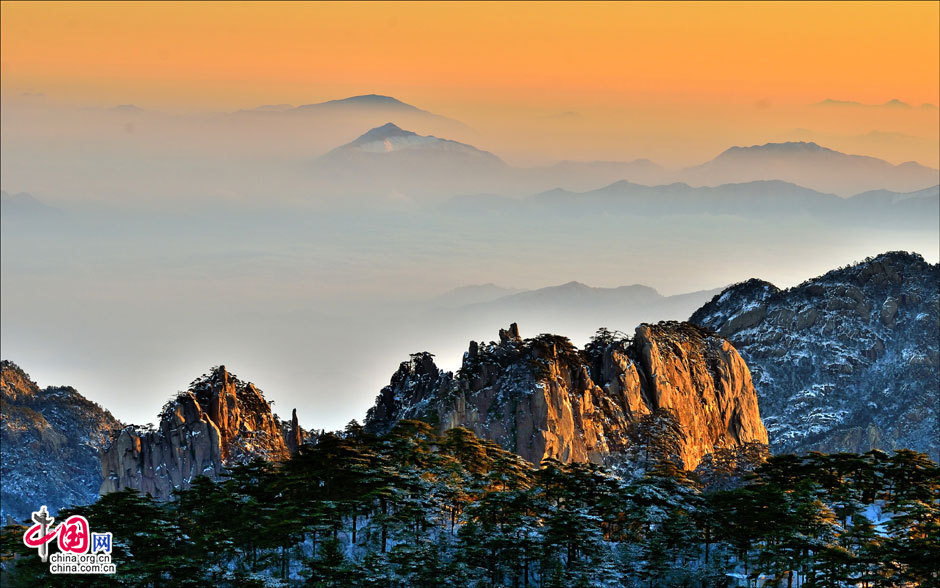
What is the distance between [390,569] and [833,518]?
168 feet

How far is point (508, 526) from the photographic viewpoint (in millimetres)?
179750

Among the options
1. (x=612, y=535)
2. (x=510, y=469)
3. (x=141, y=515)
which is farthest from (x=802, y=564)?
(x=141, y=515)

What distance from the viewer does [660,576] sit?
175250 mm

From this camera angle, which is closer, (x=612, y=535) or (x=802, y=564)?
(x=802, y=564)

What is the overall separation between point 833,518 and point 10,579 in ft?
311

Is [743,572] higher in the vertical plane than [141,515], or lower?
lower

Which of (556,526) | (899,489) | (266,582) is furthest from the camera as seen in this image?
(899,489)

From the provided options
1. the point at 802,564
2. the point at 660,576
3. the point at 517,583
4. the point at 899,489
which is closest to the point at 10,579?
the point at 517,583

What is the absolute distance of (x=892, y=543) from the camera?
17100 cm

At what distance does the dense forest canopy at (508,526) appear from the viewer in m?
169

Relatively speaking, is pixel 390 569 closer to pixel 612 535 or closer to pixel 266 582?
pixel 266 582

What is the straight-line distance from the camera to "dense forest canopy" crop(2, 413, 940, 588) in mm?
169125

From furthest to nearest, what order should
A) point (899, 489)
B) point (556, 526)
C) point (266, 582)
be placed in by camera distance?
1. point (899, 489)
2. point (556, 526)
3. point (266, 582)

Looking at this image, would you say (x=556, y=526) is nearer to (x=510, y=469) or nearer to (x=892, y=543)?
(x=510, y=469)
